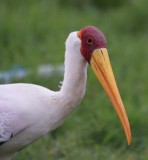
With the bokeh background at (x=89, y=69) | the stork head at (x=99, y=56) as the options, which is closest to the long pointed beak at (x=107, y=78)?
the stork head at (x=99, y=56)

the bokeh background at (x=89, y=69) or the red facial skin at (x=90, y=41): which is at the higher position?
the red facial skin at (x=90, y=41)

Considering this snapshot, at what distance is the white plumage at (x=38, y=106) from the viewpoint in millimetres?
4141

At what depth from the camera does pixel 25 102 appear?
4.16 meters

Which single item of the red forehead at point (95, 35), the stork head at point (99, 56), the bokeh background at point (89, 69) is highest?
the red forehead at point (95, 35)

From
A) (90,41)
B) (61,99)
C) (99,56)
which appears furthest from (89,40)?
(61,99)

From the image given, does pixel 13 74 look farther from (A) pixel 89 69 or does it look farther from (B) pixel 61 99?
(B) pixel 61 99

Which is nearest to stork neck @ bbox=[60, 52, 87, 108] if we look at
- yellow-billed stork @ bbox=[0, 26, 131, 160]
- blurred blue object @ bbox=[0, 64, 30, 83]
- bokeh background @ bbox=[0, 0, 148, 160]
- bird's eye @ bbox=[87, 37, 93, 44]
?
yellow-billed stork @ bbox=[0, 26, 131, 160]

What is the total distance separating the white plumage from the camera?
4.14m

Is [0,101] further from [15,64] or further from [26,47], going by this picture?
[26,47]

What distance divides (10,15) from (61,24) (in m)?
0.72

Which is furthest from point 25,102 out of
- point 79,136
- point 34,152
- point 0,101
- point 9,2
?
point 9,2

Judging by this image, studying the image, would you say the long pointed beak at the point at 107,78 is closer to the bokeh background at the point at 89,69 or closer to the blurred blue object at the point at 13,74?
the bokeh background at the point at 89,69

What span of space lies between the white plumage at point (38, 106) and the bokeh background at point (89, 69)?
0.91 meters

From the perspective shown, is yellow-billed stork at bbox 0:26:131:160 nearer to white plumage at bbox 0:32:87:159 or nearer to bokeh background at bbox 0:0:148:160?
white plumage at bbox 0:32:87:159
